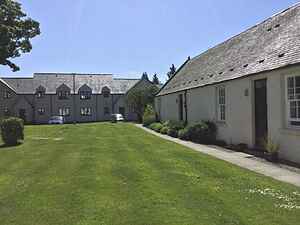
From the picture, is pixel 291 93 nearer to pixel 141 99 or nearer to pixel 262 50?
pixel 262 50

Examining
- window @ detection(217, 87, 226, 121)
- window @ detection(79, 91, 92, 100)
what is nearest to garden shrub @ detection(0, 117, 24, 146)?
window @ detection(217, 87, 226, 121)

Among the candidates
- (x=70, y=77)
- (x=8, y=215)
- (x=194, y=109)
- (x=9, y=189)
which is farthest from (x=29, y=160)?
(x=70, y=77)

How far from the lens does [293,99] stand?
13.3 m

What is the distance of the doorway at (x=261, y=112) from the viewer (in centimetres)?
1559

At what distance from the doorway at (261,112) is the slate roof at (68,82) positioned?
206ft

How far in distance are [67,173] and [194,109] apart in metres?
15.9

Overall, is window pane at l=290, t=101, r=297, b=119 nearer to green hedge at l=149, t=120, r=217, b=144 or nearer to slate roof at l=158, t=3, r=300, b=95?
slate roof at l=158, t=3, r=300, b=95

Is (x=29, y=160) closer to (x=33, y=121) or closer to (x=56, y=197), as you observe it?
(x=56, y=197)

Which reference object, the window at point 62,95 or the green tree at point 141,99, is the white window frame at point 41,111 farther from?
the green tree at point 141,99

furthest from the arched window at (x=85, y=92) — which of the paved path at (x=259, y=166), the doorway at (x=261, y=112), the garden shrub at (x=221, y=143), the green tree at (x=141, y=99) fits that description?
the doorway at (x=261, y=112)

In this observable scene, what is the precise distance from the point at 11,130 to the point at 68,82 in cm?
5774

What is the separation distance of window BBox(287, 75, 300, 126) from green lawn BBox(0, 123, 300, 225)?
110 inches

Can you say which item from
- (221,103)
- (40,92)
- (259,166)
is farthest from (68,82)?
(259,166)

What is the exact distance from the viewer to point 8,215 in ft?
23.0
